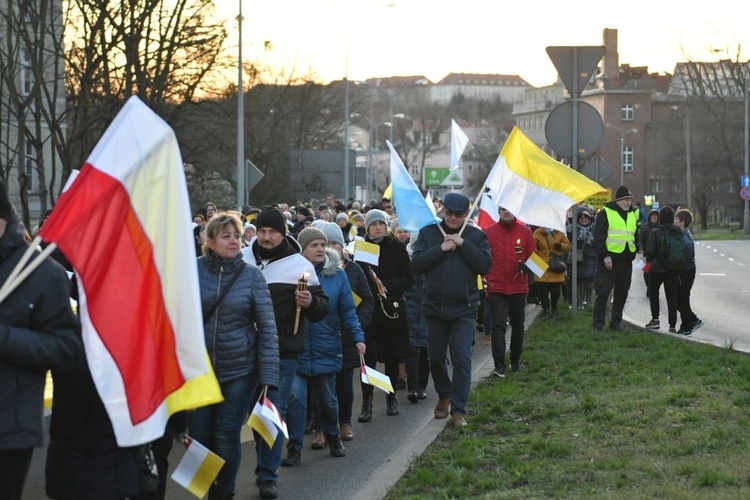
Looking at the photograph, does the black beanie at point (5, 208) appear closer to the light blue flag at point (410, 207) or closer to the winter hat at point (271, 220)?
the winter hat at point (271, 220)

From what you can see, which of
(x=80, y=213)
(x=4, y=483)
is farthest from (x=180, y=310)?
(x=4, y=483)

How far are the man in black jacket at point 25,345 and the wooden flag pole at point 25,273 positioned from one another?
160 mm

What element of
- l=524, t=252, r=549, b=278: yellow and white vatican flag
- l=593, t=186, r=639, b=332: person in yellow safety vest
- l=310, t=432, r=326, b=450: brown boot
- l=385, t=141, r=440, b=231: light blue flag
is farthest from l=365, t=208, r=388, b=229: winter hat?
l=593, t=186, r=639, b=332: person in yellow safety vest

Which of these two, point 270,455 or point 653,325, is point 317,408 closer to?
point 270,455

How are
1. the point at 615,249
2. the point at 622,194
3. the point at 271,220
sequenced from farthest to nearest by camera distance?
1. the point at 622,194
2. the point at 615,249
3. the point at 271,220

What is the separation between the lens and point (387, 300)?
12094mm

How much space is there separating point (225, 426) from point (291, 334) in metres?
1.45

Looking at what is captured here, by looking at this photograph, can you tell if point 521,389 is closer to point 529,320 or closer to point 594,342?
point 594,342

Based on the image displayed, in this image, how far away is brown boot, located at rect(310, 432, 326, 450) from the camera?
1016 cm

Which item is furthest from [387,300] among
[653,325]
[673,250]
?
[653,325]

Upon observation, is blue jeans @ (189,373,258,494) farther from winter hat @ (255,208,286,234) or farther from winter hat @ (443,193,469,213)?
winter hat @ (443,193,469,213)

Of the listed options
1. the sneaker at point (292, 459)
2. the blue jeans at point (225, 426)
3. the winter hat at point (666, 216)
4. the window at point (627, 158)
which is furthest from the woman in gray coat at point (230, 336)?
the window at point (627, 158)

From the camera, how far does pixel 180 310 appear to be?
5250mm

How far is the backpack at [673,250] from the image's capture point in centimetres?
1745
